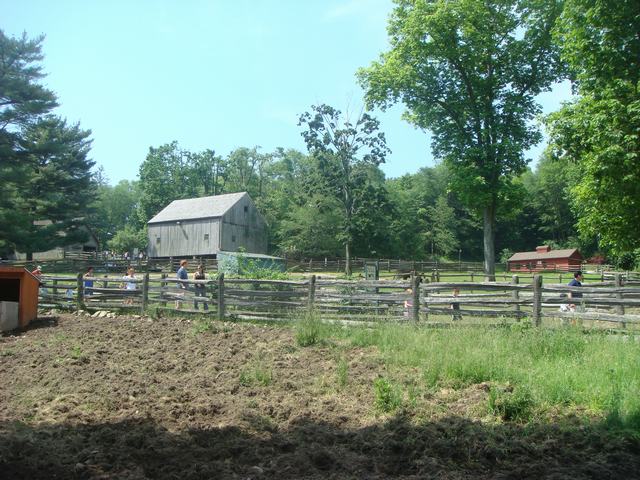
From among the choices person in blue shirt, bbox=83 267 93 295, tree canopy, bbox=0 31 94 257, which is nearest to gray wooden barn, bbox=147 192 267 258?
tree canopy, bbox=0 31 94 257

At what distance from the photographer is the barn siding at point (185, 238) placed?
5075 cm

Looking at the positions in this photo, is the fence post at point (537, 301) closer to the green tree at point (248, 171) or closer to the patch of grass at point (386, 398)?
the patch of grass at point (386, 398)

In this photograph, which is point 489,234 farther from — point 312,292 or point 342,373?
point 342,373

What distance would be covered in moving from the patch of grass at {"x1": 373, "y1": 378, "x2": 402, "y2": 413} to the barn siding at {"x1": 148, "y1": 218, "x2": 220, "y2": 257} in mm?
43552

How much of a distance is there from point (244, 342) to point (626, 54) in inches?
593

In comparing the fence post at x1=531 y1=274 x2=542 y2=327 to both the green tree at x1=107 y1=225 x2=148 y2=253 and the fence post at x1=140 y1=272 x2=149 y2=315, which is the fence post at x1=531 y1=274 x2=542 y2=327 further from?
the green tree at x1=107 y1=225 x2=148 y2=253

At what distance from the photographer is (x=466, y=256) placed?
266 ft

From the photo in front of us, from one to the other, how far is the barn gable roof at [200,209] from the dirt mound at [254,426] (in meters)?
41.8

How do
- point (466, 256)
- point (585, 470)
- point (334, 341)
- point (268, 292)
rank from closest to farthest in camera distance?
1. point (585, 470)
2. point (334, 341)
3. point (268, 292)
4. point (466, 256)

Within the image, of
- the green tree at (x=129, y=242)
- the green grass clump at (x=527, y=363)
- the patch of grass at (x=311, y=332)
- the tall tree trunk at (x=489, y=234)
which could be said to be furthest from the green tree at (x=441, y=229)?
the green grass clump at (x=527, y=363)

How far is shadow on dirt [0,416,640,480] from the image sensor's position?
16.8ft

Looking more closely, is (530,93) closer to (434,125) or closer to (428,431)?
(434,125)

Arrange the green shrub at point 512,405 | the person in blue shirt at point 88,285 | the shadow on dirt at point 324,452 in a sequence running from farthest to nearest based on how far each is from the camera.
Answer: the person in blue shirt at point 88,285
the green shrub at point 512,405
the shadow on dirt at point 324,452


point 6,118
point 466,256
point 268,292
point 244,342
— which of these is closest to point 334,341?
point 244,342
